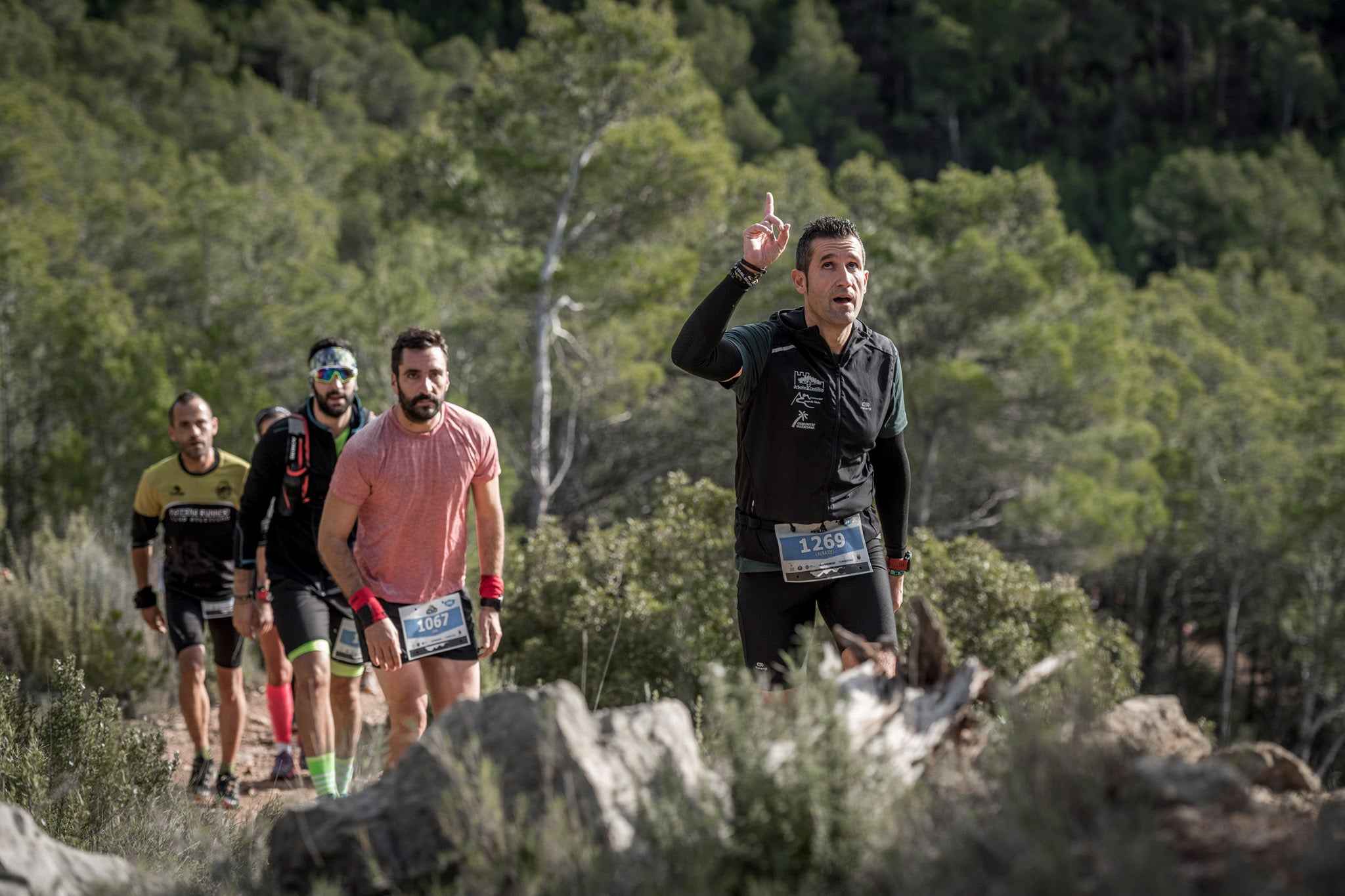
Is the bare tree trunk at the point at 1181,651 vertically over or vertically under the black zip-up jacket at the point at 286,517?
under

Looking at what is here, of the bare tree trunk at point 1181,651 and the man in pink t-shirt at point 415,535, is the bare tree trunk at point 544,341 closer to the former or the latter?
the man in pink t-shirt at point 415,535

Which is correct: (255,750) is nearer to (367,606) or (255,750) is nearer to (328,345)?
(328,345)

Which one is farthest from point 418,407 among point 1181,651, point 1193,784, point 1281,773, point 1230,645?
point 1230,645

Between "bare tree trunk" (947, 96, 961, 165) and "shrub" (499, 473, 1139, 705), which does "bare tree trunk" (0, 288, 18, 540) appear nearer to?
"shrub" (499, 473, 1139, 705)

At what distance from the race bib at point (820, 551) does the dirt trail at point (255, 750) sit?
2303 mm

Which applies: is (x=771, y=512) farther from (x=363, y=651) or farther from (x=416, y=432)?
(x=363, y=651)

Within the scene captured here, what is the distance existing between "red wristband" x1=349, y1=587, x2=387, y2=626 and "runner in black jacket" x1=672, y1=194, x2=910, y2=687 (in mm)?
1098

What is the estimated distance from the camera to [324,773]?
13.4 ft

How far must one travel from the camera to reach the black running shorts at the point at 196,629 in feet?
16.4

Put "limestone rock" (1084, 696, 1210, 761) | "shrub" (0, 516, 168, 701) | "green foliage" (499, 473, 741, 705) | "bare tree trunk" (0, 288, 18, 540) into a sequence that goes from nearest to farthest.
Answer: "limestone rock" (1084, 696, 1210, 761), "shrub" (0, 516, 168, 701), "green foliage" (499, 473, 741, 705), "bare tree trunk" (0, 288, 18, 540)

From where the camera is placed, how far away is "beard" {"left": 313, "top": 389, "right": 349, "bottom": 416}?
4195 millimetres

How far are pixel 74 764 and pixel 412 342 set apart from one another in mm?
1901

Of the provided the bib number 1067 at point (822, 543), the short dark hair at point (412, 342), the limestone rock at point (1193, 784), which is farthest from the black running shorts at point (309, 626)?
the limestone rock at point (1193, 784)

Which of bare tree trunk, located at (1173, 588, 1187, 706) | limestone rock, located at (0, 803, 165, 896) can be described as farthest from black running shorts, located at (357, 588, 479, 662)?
bare tree trunk, located at (1173, 588, 1187, 706)
